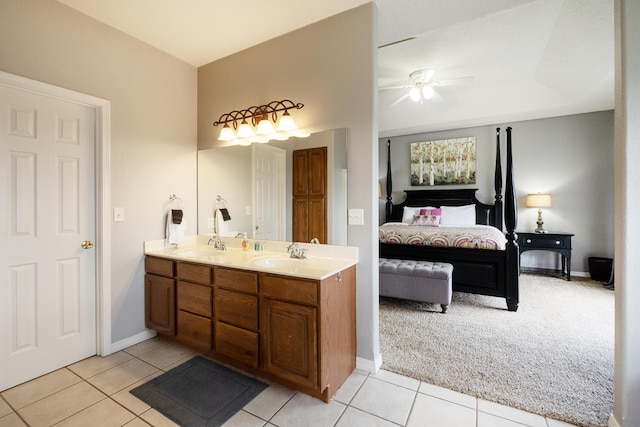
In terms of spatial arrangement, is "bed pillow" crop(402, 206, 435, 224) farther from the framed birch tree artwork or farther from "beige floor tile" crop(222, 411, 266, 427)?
"beige floor tile" crop(222, 411, 266, 427)

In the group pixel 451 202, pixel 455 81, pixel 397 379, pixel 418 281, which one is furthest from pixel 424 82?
pixel 397 379

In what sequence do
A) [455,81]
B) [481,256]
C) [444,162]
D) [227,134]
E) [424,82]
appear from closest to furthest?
[227,134] → [481,256] → [455,81] → [424,82] → [444,162]

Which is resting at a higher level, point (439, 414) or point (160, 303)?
point (160, 303)

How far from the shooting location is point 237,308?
2010 millimetres

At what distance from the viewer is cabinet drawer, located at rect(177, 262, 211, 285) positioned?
2.17m

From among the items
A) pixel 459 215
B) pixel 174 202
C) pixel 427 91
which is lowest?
pixel 459 215

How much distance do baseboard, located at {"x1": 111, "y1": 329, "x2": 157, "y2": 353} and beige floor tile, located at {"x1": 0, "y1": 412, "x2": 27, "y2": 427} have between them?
2.39 feet

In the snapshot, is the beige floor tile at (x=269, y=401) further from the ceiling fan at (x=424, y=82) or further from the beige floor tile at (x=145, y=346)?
the ceiling fan at (x=424, y=82)

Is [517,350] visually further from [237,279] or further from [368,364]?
[237,279]

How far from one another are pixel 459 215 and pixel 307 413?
15.0ft

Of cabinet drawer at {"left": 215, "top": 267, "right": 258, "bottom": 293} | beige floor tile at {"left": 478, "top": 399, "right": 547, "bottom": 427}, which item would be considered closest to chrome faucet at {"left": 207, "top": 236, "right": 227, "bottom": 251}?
cabinet drawer at {"left": 215, "top": 267, "right": 258, "bottom": 293}

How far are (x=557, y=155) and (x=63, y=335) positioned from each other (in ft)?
22.8

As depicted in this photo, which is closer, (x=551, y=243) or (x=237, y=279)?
(x=237, y=279)

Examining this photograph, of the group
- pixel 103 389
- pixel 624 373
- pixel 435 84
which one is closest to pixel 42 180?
pixel 103 389
